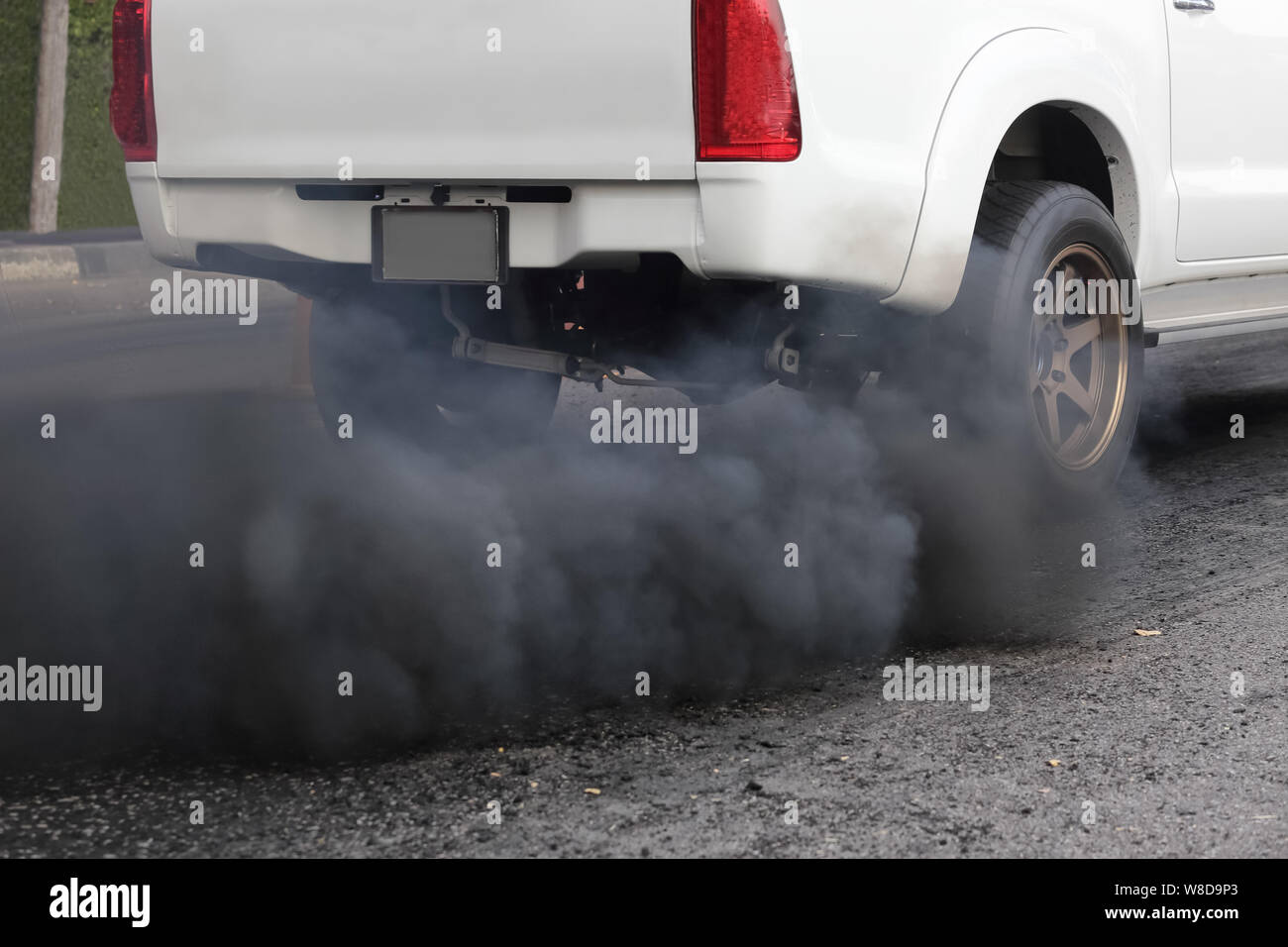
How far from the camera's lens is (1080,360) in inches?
188

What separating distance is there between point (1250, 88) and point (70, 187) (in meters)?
13.3

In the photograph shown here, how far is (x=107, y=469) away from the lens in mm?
5500

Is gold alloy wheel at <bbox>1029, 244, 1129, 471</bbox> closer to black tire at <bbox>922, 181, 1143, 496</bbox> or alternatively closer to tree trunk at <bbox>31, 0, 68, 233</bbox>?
black tire at <bbox>922, 181, 1143, 496</bbox>

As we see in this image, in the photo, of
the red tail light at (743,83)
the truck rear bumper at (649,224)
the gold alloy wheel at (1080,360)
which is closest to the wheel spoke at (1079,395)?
the gold alloy wheel at (1080,360)

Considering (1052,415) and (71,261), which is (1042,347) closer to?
(1052,415)

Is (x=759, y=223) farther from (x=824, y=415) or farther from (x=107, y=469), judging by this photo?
(x=107, y=469)

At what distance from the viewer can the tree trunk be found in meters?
14.7

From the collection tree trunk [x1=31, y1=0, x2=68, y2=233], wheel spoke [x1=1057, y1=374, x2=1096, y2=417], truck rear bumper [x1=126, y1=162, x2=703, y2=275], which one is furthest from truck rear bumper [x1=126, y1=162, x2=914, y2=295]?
tree trunk [x1=31, y1=0, x2=68, y2=233]

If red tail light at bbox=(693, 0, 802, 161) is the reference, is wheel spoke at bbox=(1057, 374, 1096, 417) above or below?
below

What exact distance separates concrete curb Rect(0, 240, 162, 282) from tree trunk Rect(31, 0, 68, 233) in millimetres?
1764

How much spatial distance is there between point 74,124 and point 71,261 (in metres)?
3.41

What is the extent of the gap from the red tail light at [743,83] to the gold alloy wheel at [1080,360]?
1.21 m

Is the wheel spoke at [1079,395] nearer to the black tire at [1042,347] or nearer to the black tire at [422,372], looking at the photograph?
the black tire at [1042,347]
